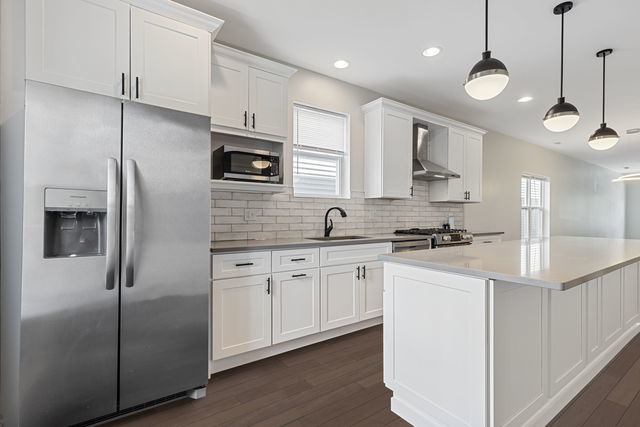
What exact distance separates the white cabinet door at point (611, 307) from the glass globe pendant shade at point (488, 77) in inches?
65.7

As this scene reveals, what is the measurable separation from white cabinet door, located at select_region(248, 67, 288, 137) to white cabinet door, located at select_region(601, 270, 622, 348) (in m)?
2.85

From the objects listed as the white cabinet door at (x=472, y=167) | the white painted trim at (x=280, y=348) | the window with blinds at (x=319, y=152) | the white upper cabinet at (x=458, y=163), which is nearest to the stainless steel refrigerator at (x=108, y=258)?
the white painted trim at (x=280, y=348)

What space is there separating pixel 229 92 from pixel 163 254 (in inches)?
56.4

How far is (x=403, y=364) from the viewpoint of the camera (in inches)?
72.1

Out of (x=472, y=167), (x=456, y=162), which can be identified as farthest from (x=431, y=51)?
(x=472, y=167)

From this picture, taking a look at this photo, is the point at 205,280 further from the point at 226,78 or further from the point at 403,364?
the point at 226,78

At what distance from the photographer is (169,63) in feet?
6.64

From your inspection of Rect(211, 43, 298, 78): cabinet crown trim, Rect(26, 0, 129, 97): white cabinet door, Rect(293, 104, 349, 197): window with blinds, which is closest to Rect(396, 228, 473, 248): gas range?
Rect(293, 104, 349, 197): window with blinds

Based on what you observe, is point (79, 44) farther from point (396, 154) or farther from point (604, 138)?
point (604, 138)

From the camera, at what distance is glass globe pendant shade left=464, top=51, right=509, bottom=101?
1768mm

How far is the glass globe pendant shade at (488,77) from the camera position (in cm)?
177

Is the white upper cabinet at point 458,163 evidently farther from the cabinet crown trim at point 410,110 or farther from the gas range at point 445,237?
the gas range at point 445,237

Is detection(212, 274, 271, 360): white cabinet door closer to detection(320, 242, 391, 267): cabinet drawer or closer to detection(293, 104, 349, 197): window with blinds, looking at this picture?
detection(320, 242, 391, 267): cabinet drawer

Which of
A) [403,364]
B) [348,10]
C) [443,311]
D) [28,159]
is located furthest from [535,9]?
[28,159]
